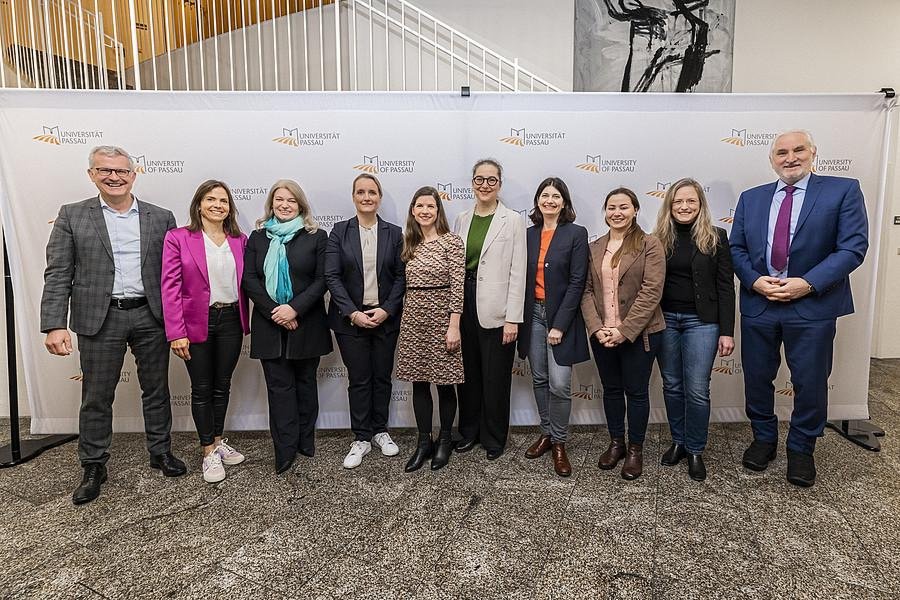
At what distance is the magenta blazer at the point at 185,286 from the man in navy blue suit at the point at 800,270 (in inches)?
109

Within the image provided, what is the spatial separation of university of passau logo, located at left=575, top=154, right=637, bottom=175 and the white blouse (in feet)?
6.88

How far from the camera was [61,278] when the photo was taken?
2.52m

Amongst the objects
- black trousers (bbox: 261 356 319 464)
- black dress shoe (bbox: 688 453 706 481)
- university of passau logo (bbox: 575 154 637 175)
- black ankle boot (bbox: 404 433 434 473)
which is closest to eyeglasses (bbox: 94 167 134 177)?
black trousers (bbox: 261 356 319 464)

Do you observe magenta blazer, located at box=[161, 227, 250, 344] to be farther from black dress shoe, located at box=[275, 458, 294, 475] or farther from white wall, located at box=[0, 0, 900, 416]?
white wall, located at box=[0, 0, 900, 416]

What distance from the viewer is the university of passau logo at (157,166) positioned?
3.10 m

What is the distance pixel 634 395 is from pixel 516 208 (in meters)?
1.31

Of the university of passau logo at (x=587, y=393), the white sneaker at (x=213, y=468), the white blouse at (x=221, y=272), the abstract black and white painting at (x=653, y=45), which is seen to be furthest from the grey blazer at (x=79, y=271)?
the abstract black and white painting at (x=653, y=45)

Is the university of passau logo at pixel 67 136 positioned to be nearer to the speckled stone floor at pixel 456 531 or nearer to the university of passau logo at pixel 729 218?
the speckled stone floor at pixel 456 531

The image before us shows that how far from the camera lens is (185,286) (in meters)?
2.58

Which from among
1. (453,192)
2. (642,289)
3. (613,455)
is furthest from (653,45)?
(613,455)

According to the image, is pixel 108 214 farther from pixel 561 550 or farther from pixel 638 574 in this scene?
pixel 638 574

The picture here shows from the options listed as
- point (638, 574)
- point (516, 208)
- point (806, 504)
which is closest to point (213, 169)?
point (516, 208)

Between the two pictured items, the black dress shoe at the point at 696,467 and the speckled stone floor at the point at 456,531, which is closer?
the speckled stone floor at the point at 456,531

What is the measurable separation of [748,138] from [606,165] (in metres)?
0.89
